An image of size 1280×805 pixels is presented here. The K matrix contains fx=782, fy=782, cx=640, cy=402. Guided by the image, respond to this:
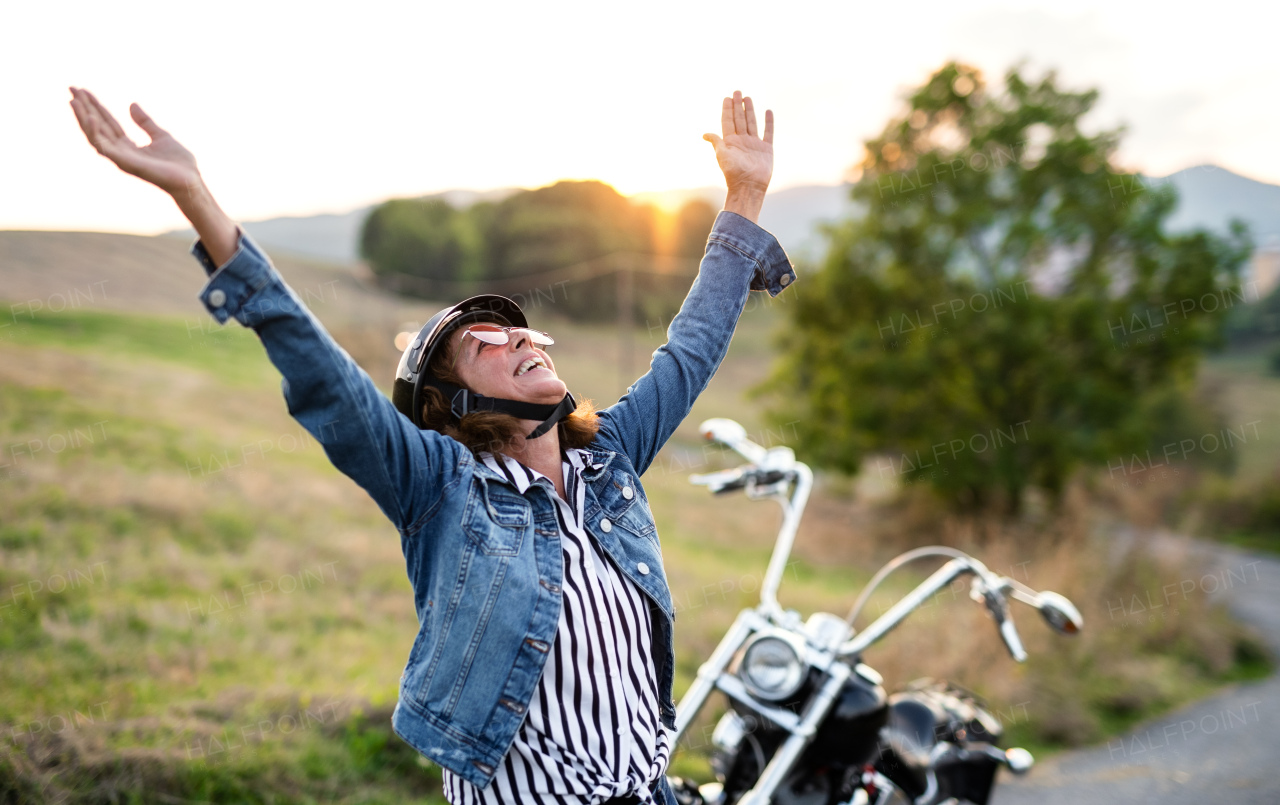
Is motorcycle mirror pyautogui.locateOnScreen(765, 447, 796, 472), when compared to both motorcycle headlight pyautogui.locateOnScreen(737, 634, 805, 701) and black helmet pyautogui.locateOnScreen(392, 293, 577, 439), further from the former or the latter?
black helmet pyautogui.locateOnScreen(392, 293, 577, 439)

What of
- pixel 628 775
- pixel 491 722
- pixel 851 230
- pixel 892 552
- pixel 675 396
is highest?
pixel 851 230

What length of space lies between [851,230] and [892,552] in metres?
4.89

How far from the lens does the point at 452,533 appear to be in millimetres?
1471

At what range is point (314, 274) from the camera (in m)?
29.9

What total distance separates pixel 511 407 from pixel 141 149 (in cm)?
80

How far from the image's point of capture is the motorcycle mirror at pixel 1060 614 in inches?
88.5

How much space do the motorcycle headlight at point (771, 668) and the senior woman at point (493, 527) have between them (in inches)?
19.4

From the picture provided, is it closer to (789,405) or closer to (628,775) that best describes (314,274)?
(789,405)

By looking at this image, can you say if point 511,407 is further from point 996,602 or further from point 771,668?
point 996,602

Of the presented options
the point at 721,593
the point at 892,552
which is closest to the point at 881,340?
the point at 892,552

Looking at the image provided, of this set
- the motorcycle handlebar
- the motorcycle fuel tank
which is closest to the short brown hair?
the motorcycle handlebar

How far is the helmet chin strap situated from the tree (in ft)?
32.2

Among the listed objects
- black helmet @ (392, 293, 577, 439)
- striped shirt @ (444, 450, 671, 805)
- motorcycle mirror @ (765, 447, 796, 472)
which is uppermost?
black helmet @ (392, 293, 577, 439)

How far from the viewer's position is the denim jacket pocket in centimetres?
147
